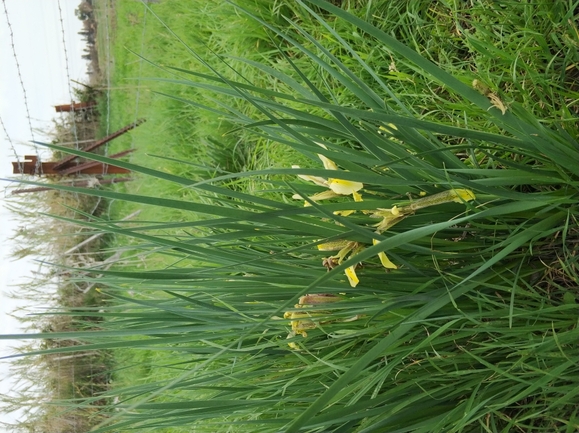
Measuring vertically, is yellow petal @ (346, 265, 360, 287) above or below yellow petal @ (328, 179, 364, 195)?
below

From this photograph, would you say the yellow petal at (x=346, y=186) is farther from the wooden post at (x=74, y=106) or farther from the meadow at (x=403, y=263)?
the wooden post at (x=74, y=106)

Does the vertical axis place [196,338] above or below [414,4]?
below

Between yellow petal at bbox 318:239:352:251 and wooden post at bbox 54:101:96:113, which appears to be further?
wooden post at bbox 54:101:96:113

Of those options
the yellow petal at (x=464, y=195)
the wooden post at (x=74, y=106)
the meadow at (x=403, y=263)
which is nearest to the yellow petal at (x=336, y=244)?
the meadow at (x=403, y=263)

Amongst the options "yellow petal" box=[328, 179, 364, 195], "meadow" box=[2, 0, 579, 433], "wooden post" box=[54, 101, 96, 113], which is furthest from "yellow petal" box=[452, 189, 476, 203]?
"wooden post" box=[54, 101, 96, 113]

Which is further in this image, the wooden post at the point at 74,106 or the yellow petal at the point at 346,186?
the wooden post at the point at 74,106

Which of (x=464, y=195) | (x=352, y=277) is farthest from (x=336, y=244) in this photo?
(x=464, y=195)

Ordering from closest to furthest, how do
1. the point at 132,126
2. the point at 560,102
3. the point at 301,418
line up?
the point at 301,418 < the point at 560,102 < the point at 132,126

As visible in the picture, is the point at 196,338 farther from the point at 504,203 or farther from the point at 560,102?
the point at 560,102

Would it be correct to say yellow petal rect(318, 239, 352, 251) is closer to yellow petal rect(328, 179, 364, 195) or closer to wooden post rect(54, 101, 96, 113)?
yellow petal rect(328, 179, 364, 195)

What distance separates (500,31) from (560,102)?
0.19m

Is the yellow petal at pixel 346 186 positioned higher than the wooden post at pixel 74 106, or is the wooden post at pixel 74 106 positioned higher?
the yellow petal at pixel 346 186

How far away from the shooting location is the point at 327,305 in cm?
71

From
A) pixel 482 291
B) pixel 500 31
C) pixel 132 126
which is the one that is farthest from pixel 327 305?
pixel 132 126
